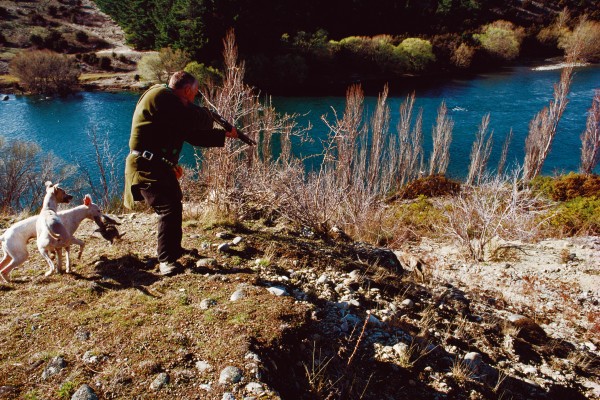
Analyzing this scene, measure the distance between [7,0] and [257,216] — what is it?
217 feet

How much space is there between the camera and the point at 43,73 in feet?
117

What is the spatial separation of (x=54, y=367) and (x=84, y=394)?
A: 0.46m

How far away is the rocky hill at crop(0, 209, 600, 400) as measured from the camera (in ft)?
10.3

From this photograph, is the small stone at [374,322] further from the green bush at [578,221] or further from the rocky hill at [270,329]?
the green bush at [578,221]

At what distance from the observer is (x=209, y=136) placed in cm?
437

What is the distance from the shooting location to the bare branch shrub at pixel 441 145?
75.0 feet

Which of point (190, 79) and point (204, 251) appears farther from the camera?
point (204, 251)

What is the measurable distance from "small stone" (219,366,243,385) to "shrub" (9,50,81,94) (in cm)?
3948

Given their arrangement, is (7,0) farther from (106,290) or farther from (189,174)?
(106,290)

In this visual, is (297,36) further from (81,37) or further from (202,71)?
(81,37)

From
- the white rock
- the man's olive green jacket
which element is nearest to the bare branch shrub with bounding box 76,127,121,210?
the man's olive green jacket

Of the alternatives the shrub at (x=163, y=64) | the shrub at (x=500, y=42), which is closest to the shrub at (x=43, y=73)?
the shrub at (x=163, y=64)

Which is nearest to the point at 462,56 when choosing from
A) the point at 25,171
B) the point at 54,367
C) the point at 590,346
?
the point at 25,171

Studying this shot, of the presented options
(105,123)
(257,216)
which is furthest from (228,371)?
(105,123)
